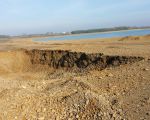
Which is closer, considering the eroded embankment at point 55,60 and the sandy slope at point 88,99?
the sandy slope at point 88,99

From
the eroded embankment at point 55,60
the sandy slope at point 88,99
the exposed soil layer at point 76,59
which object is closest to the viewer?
the sandy slope at point 88,99

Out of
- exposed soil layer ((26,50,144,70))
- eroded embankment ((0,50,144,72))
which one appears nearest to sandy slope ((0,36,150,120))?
exposed soil layer ((26,50,144,70))

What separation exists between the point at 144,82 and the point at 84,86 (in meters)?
2.24

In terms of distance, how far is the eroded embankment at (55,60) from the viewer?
725 inches

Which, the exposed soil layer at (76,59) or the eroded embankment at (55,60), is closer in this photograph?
the exposed soil layer at (76,59)

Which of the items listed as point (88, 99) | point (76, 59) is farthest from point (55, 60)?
point (88, 99)

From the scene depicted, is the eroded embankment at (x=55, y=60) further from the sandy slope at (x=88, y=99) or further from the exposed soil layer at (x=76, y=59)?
the sandy slope at (x=88, y=99)

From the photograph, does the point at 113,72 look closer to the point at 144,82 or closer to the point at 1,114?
the point at 144,82

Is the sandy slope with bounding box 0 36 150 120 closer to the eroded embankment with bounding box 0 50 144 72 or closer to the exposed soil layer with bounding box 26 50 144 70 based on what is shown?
the exposed soil layer with bounding box 26 50 144 70

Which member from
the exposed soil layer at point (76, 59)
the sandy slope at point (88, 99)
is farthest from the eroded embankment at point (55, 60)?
the sandy slope at point (88, 99)

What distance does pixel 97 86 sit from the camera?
11.4 meters

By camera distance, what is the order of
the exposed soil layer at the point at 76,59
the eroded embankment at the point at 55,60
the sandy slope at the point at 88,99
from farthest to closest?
the eroded embankment at the point at 55,60 < the exposed soil layer at the point at 76,59 < the sandy slope at the point at 88,99

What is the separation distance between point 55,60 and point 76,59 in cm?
245

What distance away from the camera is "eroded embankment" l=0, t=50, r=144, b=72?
60.4 feet
